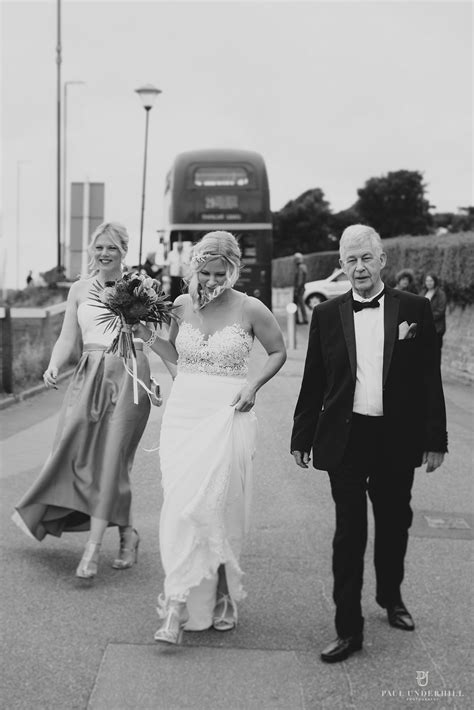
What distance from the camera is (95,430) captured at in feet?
20.1

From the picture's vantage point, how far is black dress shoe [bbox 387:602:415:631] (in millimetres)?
5082

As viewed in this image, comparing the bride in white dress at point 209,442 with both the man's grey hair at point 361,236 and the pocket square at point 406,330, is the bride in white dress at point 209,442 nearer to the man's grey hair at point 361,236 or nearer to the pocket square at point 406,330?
the man's grey hair at point 361,236

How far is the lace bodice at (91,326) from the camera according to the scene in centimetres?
603

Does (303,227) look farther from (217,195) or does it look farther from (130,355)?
(130,355)

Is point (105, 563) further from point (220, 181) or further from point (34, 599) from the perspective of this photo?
point (220, 181)

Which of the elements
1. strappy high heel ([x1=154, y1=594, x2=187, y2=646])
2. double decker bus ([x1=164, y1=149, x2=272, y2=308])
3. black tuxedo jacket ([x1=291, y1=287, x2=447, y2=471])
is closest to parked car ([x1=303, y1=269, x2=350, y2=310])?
double decker bus ([x1=164, y1=149, x2=272, y2=308])

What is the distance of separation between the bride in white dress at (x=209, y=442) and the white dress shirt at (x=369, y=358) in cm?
53

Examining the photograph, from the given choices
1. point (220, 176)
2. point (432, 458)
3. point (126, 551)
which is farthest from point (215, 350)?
point (220, 176)

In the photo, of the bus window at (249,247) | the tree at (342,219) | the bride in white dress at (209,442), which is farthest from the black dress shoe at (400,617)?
the tree at (342,219)

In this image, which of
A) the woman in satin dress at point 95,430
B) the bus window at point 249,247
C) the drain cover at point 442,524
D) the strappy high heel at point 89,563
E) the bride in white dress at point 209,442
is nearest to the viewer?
the bride in white dress at point 209,442

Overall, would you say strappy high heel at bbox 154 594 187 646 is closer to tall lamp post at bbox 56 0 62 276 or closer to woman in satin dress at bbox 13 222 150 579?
woman in satin dress at bbox 13 222 150 579

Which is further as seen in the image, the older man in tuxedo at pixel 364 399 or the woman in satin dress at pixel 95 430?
the woman in satin dress at pixel 95 430

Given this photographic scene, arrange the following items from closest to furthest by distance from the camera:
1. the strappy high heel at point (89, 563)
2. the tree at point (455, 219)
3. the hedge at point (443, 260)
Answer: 1. the strappy high heel at point (89, 563)
2. the hedge at point (443, 260)
3. the tree at point (455, 219)

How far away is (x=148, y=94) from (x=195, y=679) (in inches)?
1047
